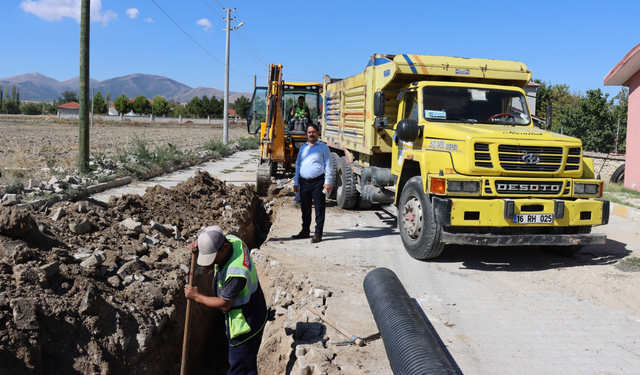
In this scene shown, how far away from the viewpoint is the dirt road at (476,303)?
162 inches

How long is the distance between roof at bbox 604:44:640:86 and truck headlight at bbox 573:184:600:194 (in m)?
7.56

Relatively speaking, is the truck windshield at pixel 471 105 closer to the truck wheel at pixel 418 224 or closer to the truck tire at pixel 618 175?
the truck wheel at pixel 418 224

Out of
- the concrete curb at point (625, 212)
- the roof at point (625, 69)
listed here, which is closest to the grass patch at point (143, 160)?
the concrete curb at point (625, 212)

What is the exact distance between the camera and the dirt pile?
4.29m

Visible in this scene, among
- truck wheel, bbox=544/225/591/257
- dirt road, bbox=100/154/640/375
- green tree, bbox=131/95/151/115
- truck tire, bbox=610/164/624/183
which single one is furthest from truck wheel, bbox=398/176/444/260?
green tree, bbox=131/95/151/115

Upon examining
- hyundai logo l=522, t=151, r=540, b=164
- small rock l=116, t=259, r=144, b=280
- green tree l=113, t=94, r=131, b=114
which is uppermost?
green tree l=113, t=94, r=131, b=114

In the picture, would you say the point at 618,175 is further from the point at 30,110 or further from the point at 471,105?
the point at 30,110

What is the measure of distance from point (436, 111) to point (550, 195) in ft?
6.55

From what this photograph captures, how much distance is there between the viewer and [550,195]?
6.36 meters

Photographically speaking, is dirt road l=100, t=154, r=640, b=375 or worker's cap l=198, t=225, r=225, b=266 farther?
dirt road l=100, t=154, r=640, b=375

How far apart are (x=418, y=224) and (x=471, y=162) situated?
1185mm

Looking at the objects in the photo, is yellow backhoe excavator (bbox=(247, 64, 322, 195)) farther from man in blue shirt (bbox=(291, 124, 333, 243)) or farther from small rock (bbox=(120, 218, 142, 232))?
small rock (bbox=(120, 218, 142, 232))

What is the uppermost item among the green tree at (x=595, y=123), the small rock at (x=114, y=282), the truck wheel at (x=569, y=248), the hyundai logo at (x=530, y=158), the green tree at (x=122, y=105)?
the green tree at (x=122, y=105)

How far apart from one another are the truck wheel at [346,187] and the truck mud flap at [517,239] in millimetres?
4072
